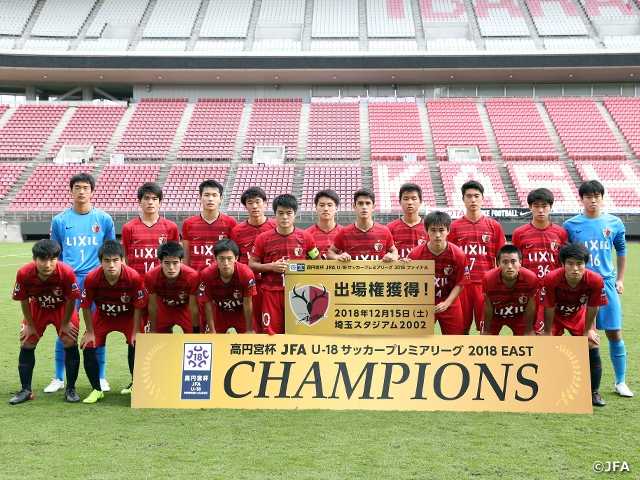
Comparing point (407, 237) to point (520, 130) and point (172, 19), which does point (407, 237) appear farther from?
point (172, 19)

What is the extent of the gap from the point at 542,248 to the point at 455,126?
25818mm

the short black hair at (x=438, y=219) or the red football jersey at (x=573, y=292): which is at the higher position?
the short black hair at (x=438, y=219)

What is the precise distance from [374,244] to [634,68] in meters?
29.7

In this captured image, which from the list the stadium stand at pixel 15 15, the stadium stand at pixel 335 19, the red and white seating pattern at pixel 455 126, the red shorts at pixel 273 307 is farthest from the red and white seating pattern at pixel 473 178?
the stadium stand at pixel 15 15

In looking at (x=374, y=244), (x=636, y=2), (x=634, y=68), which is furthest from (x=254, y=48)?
(x=374, y=244)

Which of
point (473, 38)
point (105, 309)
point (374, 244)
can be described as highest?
point (473, 38)

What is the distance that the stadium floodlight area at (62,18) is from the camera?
3148 cm

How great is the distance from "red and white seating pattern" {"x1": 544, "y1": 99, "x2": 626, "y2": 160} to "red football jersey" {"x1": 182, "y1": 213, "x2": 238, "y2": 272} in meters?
25.8

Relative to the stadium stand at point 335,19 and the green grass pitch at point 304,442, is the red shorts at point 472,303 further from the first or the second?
the stadium stand at point 335,19

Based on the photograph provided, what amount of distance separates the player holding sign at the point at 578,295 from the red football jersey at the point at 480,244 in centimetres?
97

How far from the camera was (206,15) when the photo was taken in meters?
33.2

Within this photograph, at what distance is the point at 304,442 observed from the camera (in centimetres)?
384

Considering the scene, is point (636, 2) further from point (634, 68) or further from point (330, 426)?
point (330, 426)

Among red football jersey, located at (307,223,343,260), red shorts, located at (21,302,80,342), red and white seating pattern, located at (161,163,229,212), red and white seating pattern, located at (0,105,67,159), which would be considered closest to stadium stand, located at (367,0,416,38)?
red and white seating pattern, located at (161,163,229,212)
